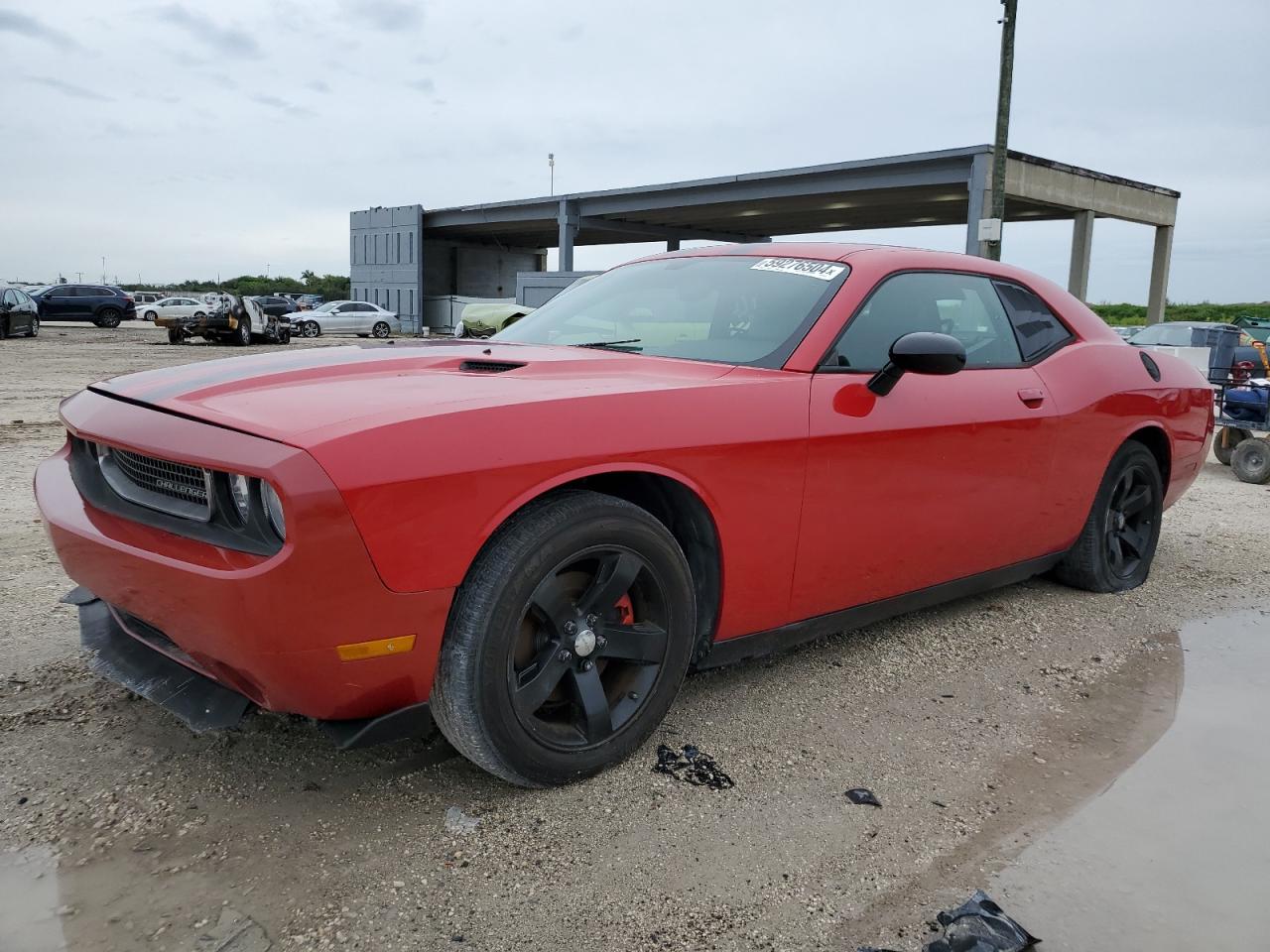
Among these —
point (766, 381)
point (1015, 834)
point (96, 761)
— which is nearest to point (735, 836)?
point (1015, 834)

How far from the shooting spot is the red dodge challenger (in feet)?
6.72

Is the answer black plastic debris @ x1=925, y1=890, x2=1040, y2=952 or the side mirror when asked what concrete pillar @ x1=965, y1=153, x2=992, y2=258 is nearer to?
the side mirror

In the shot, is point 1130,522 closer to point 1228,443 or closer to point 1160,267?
point 1228,443

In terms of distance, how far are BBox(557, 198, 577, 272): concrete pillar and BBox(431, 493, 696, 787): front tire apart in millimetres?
32497

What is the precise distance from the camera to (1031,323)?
3.96 meters

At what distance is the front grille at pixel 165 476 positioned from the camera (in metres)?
2.20

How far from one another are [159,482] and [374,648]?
0.72 m

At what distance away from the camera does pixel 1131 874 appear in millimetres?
2244

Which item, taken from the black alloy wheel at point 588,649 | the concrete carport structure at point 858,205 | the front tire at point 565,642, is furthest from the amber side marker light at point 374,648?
the concrete carport structure at point 858,205

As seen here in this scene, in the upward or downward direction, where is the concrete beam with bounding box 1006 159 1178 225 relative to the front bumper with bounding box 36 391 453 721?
upward

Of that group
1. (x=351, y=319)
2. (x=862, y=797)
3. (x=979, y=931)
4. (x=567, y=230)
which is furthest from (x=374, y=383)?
(x=351, y=319)

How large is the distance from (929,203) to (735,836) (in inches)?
1105

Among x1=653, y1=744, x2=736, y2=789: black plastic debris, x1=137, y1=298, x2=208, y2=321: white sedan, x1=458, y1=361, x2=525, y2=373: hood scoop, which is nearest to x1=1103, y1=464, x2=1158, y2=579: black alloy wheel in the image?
x1=653, y1=744, x2=736, y2=789: black plastic debris

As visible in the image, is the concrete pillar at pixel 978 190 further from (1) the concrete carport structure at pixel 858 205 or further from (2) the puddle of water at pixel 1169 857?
(2) the puddle of water at pixel 1169 857
